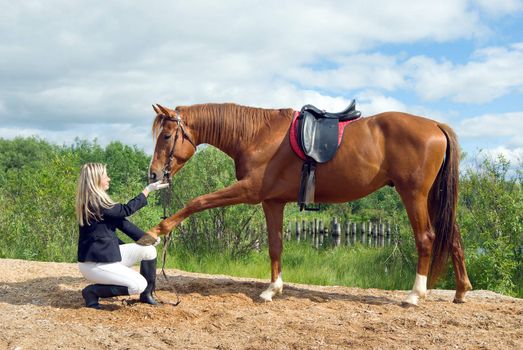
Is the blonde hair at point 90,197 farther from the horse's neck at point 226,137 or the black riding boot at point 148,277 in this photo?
the horse's neck at point 226,137

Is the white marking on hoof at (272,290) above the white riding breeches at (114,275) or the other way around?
the other way around

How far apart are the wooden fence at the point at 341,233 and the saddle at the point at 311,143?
391 inches

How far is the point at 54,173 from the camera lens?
10.7 meters

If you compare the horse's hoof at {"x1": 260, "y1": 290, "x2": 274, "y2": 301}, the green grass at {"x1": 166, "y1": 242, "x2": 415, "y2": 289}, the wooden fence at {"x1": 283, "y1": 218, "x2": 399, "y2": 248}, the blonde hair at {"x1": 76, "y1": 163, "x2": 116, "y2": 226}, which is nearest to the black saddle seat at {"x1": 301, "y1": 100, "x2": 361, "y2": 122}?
the horse's hoof at {"x1": 260, "y1": 290, "x2": 274, "y2": 301}

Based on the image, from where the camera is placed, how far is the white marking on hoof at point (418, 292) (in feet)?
19.1

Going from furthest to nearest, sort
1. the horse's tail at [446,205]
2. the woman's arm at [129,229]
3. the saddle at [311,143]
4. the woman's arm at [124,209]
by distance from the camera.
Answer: the horse's tail at [446,205], the saddle at [311,143], the woman's arm at [129,229], the woman's arm at [124,209]

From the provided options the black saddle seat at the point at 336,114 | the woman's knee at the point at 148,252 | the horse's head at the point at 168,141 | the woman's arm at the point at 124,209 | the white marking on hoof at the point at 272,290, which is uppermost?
the black saddle seat at the point at 336,114

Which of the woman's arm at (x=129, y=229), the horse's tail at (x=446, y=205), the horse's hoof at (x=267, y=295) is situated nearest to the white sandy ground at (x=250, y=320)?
the horse's hoof at (x=267, y=295)

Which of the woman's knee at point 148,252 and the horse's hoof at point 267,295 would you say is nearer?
the woman's knee at point 148,252

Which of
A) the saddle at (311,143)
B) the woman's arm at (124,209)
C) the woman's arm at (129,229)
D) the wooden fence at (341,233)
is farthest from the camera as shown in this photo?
the wooden fence at (341,233)

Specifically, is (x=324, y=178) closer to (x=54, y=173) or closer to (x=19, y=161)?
(x=54, y=173)

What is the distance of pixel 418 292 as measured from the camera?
5.87 meters

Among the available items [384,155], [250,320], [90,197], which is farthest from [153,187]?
[384,155]

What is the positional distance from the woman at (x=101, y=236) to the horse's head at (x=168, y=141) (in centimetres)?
42
